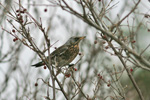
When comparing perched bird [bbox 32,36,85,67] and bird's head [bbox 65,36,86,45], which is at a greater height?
bird's head [bbox 65,36,86,45]

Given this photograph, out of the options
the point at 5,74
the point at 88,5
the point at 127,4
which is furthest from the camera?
the point at 127,4

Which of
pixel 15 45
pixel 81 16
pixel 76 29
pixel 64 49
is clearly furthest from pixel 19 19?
pixel 76 29

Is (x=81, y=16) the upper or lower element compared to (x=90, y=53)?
lower

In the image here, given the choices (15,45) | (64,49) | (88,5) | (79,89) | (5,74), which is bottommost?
(79,89)

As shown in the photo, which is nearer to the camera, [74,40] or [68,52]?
[68,52]

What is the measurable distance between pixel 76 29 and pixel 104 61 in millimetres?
1370

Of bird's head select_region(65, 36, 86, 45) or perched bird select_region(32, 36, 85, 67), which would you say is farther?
bird's head select_region(65, 36, 86, 45)

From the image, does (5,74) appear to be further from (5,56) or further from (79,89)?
(79,89)

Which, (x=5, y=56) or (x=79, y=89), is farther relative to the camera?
(x=5, y=56)

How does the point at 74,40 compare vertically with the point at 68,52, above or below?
above

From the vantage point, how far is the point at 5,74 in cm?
646

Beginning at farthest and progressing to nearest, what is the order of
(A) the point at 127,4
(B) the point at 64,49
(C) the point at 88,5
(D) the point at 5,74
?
1. (A) the point at 127,4
2. (D) the point at 5,74
3. (B) the point at 64,49
4. (C) the point at 88,5

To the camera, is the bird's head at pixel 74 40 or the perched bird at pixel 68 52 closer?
the perched bird at pixel 68 52

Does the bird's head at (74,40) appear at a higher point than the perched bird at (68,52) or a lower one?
higher
